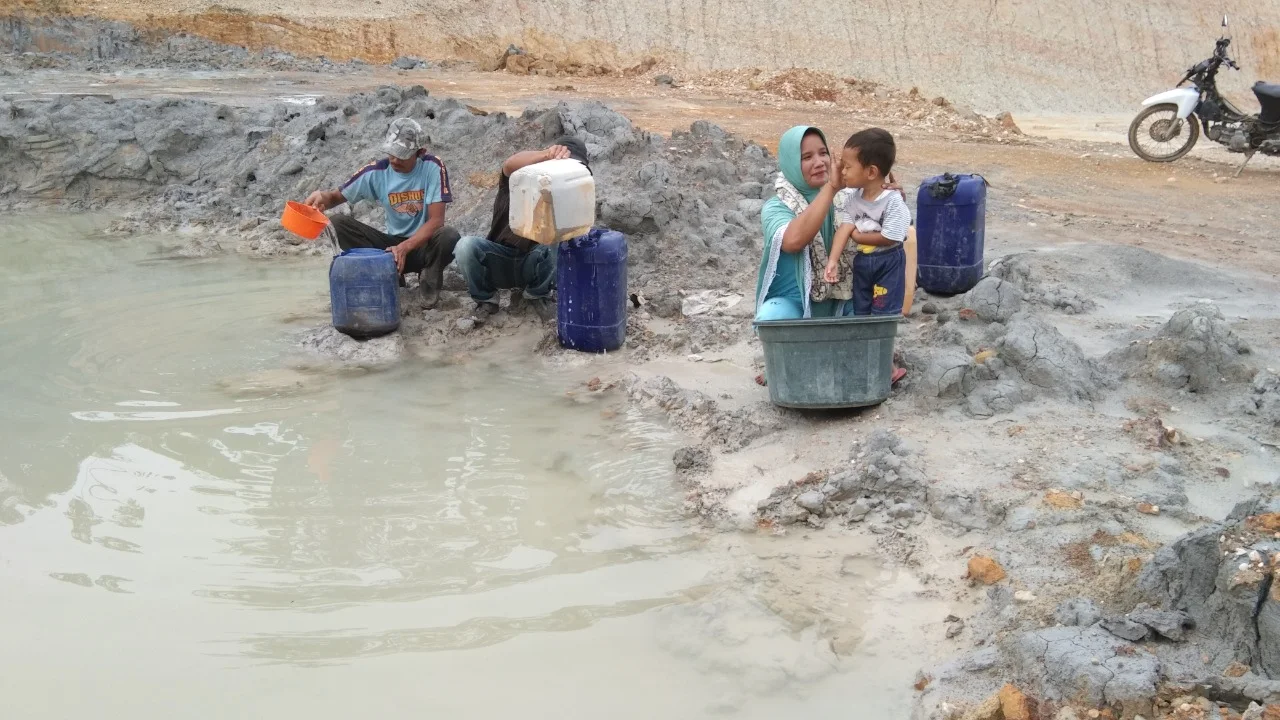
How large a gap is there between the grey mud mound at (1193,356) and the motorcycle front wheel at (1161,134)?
675 cm

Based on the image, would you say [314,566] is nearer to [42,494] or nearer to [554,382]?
[42,494]

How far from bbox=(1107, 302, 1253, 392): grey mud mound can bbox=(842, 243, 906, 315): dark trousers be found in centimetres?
95

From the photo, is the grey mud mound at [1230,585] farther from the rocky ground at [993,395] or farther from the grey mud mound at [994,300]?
the grey mud mound at [994,300]

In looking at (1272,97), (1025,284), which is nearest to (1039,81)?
(1272,97)

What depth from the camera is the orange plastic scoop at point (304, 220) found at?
16.5ft

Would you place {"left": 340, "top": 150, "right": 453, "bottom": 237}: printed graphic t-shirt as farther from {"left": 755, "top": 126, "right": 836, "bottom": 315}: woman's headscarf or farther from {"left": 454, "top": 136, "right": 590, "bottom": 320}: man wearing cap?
{"left": 755, "top": 126, "right": 836, "bottom": 315}: woman's headscarf

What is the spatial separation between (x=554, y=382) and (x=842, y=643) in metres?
2.35

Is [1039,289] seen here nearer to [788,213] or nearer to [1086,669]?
[788,213]

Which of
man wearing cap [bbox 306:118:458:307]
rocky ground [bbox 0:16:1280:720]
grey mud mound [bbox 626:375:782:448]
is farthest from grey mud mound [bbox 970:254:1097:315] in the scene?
man wearing cap [bbox 306:118:458:307]

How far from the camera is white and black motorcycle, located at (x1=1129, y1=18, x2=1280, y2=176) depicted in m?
9.36

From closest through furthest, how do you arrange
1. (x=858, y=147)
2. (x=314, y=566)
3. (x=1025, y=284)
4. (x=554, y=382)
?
(x=314, y=566) → (x=858, y=147) → (x=554, y=382) → (x=1025, y=284)

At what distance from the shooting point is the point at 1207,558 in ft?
8.33

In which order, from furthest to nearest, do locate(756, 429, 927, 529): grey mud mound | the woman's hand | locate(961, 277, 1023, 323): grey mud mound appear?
locate(961, 277, 1023, 323): grey mud mound, the woman's hand, locate(756, 429, 927, 529): grey mud mound

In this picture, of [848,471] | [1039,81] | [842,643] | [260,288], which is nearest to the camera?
[842,643]
